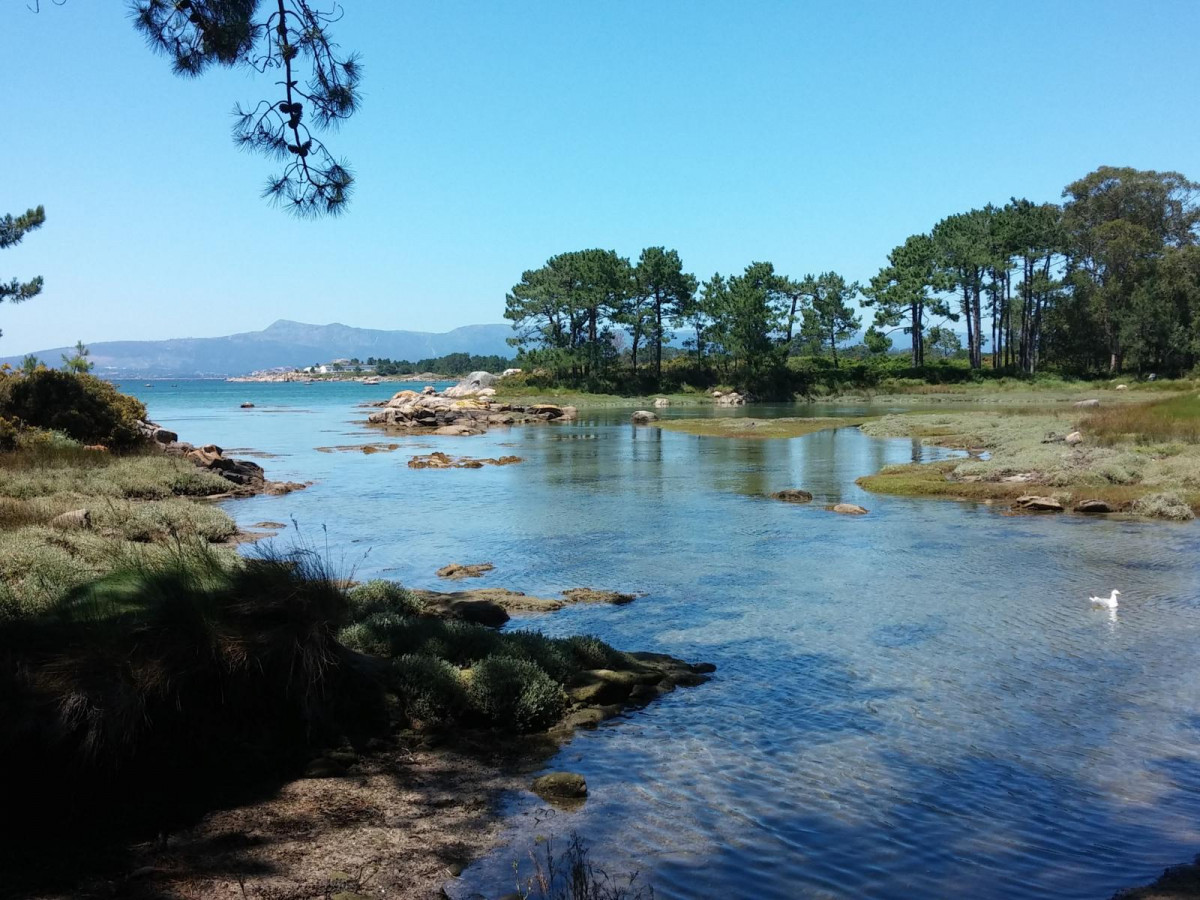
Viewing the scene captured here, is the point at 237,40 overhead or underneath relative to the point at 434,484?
overhead

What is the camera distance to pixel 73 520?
16.5 meters

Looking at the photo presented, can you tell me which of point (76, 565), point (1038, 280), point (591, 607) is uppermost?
point (1038, 280)

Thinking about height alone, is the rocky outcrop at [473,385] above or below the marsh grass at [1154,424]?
above

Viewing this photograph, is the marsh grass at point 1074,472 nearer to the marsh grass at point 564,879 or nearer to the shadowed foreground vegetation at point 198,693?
the shadowed foreground vegetation at point 198,693

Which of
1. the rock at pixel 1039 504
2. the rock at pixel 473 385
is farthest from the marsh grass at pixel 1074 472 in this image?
the rock at pixel 473 385

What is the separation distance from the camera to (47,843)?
594cm

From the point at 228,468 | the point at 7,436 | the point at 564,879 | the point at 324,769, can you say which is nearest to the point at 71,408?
the point at 7,436

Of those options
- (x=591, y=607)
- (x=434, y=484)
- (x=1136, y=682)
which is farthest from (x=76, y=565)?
(x=434, y=484)

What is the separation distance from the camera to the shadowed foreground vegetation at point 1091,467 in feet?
79.4

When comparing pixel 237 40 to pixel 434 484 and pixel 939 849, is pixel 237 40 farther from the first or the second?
pixel 434 484

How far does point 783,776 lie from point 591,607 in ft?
23.8

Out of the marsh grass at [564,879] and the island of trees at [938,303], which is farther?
the island of trees at [938,303]

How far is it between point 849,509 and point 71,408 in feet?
81.3

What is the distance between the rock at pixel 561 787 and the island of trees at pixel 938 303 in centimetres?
8839
